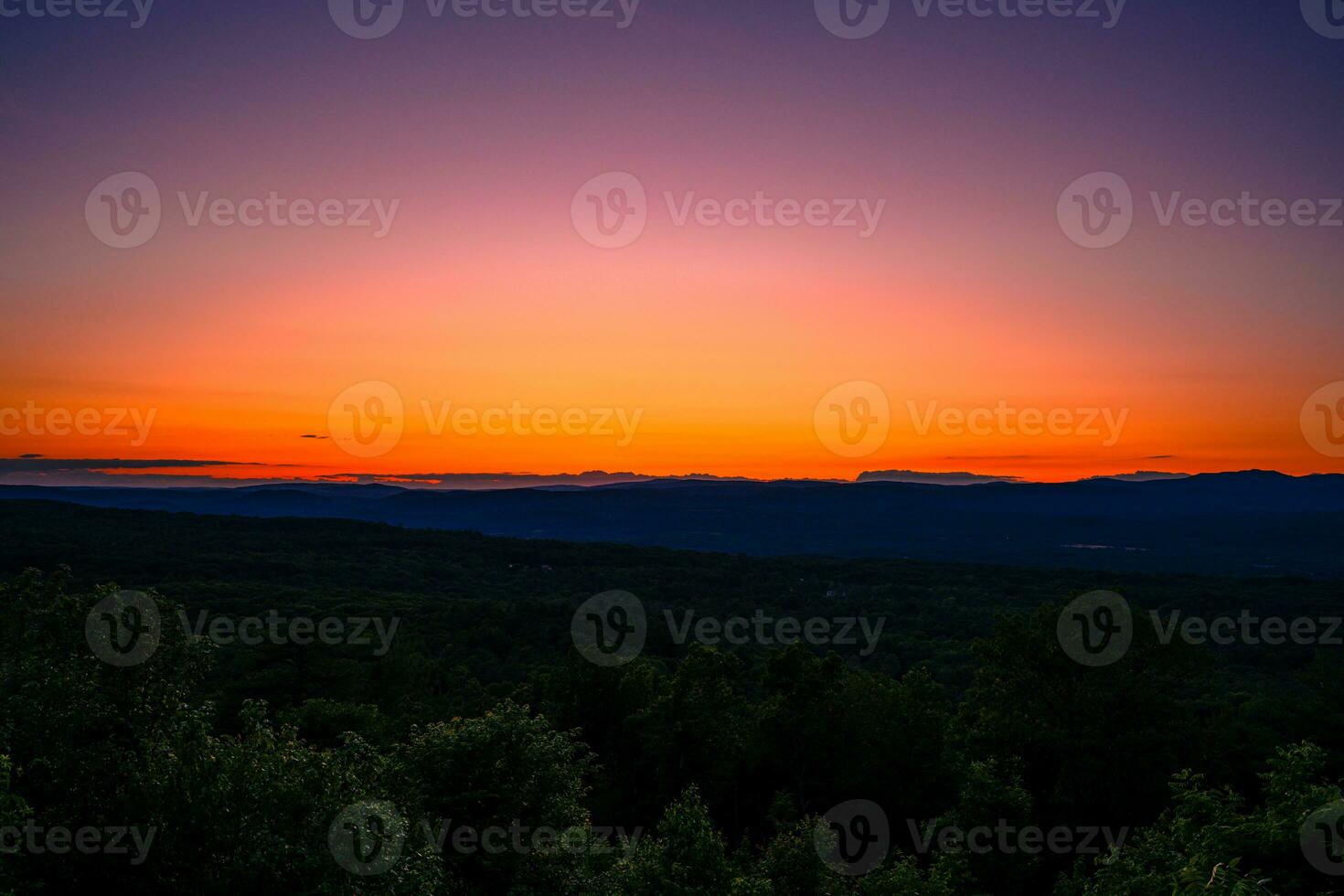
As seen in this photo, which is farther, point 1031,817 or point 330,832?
point 1031,817

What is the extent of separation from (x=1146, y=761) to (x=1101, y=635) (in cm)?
521

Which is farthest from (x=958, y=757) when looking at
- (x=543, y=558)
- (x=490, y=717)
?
(x=543, y=558)

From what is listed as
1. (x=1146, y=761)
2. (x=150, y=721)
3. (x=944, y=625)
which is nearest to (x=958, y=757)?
(x=1146, y=761)

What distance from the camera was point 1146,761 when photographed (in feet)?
104

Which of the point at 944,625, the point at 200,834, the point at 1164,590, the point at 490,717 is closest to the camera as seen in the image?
the point at 200,834

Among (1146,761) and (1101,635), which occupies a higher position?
(1101,635)

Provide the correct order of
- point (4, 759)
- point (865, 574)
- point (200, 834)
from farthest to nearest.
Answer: point (865, 574) → point (200, 834) → point (4, 759)

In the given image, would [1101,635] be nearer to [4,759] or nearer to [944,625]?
[4,759]

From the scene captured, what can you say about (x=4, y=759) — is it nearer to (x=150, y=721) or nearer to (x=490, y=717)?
(x=150, y=721)

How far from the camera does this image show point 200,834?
14.9 meters

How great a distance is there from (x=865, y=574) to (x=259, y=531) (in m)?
103

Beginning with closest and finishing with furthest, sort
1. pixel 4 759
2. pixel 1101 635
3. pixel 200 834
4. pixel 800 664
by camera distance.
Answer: pixel 4 759, pixel 200 834, pixel 1101 635, pixel 800 664

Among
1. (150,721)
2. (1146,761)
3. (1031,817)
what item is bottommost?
(1031,817)

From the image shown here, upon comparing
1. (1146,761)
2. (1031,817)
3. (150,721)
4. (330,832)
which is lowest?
(1031,817)
